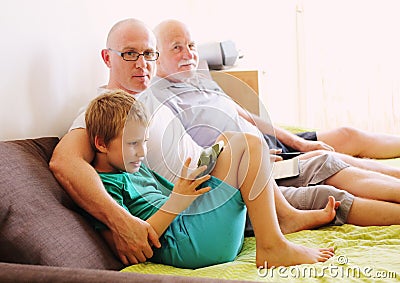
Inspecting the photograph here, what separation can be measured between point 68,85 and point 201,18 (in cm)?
207

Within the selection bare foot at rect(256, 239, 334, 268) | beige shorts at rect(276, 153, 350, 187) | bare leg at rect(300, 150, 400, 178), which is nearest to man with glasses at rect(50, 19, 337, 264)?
bare foot at rect(256, 239, 334, 268)

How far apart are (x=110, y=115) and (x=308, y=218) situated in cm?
69

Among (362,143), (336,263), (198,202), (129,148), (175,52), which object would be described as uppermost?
(175,52)

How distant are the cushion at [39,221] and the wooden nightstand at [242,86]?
996mm

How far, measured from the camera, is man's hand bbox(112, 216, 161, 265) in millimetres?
1624

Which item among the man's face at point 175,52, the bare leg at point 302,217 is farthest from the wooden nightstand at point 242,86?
the bare leg at point 302,217

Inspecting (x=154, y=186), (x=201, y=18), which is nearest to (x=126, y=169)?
(x=154, y=186)

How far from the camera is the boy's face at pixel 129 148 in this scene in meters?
1.73

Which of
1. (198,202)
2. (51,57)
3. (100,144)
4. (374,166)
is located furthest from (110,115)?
(374,166)

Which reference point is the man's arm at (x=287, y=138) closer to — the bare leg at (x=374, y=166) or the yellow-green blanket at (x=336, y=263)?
the bare leg at (x=374, y=166)

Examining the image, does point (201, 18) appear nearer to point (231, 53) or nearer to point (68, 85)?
point (231, 53)

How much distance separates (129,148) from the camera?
5.69ft

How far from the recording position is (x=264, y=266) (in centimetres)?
159

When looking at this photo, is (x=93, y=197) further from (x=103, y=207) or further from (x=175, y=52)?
(x=175, y=52)
